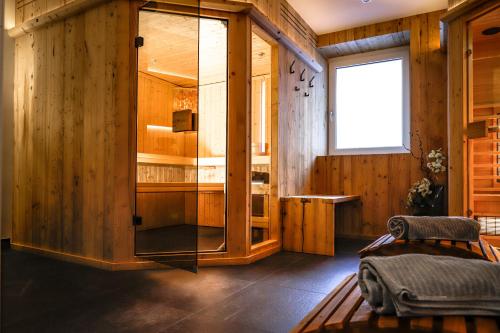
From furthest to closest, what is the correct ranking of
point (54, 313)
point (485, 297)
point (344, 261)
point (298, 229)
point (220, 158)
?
point (220, 158) < point (298, 229) < point (344, 261) < point (54, 313) < point (485, 297)

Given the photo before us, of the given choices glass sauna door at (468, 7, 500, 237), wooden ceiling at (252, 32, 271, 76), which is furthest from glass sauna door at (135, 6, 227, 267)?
glass sauna door at (468, 7, 500, 237)

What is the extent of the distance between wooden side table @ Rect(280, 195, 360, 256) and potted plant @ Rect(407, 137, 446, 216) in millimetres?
831

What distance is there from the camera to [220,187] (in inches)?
191

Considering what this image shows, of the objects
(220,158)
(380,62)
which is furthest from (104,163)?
(380,62)

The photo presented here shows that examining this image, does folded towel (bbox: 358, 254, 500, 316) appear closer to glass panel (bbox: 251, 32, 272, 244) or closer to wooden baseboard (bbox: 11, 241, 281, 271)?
wooden baseboard (bbox: 11, 241, 281, 271)

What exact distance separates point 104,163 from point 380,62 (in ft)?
12.7

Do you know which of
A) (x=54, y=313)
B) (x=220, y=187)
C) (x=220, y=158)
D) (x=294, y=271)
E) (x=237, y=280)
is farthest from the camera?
(x=220, y=158)

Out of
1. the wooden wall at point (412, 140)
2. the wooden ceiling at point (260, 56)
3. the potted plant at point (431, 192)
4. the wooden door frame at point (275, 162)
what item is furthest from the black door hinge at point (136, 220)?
the potted plant at point (431, 192)

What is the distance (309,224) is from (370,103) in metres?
2.22

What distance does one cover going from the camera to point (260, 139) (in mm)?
5402

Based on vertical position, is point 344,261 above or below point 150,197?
below

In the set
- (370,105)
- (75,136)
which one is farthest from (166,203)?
(370,105)

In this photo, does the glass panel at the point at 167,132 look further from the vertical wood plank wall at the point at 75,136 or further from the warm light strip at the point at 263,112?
the warm light strip at the point at 263,112

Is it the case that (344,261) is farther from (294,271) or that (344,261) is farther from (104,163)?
(104,163)
